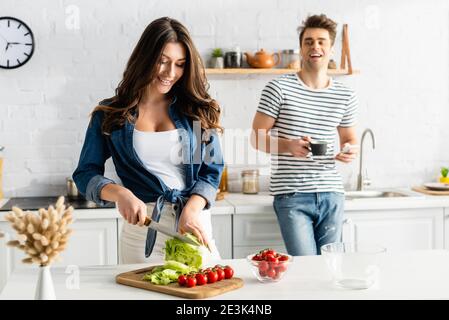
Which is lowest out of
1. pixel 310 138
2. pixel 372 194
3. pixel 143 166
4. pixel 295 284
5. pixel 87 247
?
pixel 87 247

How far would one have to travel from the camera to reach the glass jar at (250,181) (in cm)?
414

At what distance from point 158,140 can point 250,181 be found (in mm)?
1705

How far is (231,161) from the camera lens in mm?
4262

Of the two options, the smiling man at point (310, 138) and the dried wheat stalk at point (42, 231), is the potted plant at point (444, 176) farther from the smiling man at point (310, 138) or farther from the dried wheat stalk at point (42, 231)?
the dried wheat stalk at point (42, 231)

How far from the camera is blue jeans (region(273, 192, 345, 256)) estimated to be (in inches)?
130

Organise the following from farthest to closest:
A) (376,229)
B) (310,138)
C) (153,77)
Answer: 1. (376,229)
2. (310,138)
3. (153,77)

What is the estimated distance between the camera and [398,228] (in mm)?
3838

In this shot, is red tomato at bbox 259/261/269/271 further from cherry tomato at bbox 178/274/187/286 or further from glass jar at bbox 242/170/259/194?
glass jar at bbox 242/170/259/194

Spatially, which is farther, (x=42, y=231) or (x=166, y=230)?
(x=166, y=230)

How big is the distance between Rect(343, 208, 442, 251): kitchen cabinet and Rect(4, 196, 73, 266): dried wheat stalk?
2.34 m

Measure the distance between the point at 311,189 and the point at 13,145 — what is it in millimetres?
1852

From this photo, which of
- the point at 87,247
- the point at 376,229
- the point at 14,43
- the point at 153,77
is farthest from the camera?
the point at 14,43

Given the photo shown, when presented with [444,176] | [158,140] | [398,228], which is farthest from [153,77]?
[444,176]

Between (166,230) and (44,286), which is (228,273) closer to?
(166,230)
